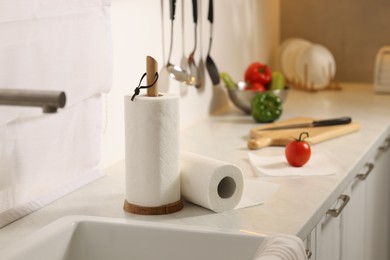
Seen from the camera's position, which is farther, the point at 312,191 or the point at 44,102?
the point at 312,191

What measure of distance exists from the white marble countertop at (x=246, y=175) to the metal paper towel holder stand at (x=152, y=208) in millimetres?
15

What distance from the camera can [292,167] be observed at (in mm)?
1922

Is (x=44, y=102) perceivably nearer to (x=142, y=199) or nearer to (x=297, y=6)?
(x=142, y=199)

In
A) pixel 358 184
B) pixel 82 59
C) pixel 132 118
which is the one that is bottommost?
pixel 358 184

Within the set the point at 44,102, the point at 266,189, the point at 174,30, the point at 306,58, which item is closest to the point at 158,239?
the point at 266,189

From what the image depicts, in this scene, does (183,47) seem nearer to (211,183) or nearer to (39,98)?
(211,183)

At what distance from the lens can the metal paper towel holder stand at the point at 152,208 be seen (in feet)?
4.99

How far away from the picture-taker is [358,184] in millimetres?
2107

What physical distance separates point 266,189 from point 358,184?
49cm

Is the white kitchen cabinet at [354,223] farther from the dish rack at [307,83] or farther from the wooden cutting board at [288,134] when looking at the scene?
the dish rack at [307,83]

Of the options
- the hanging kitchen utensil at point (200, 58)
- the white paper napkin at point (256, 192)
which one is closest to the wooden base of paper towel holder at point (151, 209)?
the white paper napkin at point (256, 192)

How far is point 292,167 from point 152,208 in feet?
1.68

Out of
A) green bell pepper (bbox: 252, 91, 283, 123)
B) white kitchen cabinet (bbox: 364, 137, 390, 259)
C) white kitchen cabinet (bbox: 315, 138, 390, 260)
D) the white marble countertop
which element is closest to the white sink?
the white marble countertop

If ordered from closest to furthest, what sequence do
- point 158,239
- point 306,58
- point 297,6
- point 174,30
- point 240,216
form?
point 158,239 < point 240,216 < point 174,30 < point 306,58 < point 297,6
